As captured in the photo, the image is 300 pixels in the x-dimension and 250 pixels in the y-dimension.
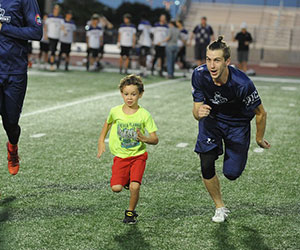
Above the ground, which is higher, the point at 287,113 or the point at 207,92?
the point at 207,92

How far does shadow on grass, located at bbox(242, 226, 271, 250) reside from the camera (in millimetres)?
4141

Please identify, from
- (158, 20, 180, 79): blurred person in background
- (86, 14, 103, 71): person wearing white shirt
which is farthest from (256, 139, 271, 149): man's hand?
(86, 14, 103, 71): person wearing white shirt

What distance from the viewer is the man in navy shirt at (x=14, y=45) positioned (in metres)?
5.11

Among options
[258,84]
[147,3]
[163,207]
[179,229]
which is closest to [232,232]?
[179,229]

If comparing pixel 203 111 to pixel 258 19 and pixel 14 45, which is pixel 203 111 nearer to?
pixel 14 45

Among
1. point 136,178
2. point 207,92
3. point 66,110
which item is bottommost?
point 66,110

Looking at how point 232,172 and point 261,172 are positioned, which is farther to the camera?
point 261,172

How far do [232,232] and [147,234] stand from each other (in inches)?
25.6

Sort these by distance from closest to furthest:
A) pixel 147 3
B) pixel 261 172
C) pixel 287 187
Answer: pixel 287 187 → pixel 261 172 → pixel 147 3

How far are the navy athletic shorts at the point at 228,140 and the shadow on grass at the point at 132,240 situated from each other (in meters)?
0.81

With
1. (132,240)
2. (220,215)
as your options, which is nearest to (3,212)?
(132,240)

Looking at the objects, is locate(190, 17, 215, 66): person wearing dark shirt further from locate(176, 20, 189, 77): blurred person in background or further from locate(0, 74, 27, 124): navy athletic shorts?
locate(0, 74, 27, 124): navy athletic shorts

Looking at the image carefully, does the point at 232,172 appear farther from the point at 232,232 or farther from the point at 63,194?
the point at 63,194

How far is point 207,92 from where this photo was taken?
4.48 m
